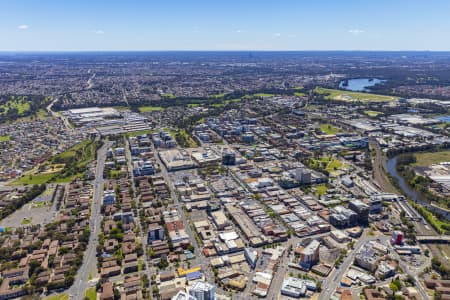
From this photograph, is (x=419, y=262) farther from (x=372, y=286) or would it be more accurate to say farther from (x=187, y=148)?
(x=187, y=148)

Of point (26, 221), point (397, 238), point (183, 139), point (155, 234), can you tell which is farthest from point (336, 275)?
point (183, 139)

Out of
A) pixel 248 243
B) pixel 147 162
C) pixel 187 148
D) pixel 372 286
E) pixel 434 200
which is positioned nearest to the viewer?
pixel 372 286

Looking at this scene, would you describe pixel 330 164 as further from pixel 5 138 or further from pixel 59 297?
pixel 5 138

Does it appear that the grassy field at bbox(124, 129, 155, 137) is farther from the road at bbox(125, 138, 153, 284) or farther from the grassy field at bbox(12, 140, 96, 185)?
the road at bbox(125, 138, 153, 284)

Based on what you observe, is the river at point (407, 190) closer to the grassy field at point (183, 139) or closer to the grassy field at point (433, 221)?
the grassy field at point (433, 221)

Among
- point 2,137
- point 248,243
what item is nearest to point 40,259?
point 248,243

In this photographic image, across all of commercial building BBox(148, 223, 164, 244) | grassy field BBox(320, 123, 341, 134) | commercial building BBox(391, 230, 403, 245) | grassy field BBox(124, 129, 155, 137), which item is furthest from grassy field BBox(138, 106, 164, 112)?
commercial building BBox(391, 230, 403, 245)

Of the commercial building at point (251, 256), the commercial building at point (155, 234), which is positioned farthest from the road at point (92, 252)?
the commercial building at point (251, 256)
